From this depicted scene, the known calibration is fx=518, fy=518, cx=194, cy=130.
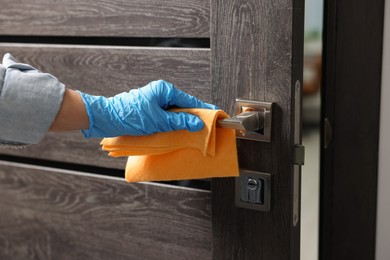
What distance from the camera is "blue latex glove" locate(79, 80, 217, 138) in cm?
90

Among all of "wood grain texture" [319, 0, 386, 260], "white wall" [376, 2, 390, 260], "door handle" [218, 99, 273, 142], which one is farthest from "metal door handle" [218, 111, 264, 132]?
"white wall" [376, 2, 390, 260]

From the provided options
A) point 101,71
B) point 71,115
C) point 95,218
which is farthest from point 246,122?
point 95,218

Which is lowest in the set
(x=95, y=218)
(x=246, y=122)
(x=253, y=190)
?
(x=95, y=218)

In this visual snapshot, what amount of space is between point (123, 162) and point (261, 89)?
1.33 feet

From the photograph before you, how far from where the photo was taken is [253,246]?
3.30ft

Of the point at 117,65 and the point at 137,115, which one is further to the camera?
the point at 117,65

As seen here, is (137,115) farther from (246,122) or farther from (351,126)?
(351,126)

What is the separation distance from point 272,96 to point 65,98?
1.20 ft

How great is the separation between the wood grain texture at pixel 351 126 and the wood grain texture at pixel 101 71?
1.61 feet

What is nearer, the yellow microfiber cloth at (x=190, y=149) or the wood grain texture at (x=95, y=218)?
the yellow microfiber cloth at (x=190, y=149)

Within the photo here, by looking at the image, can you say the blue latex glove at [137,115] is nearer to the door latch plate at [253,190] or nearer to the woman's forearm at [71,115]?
the woman's forearm at [71,115]

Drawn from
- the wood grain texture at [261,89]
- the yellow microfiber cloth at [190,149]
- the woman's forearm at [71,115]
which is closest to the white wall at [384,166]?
the wood grain texture at [261,89]

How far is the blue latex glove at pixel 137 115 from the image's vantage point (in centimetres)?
90

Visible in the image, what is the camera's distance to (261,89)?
0.95 m
